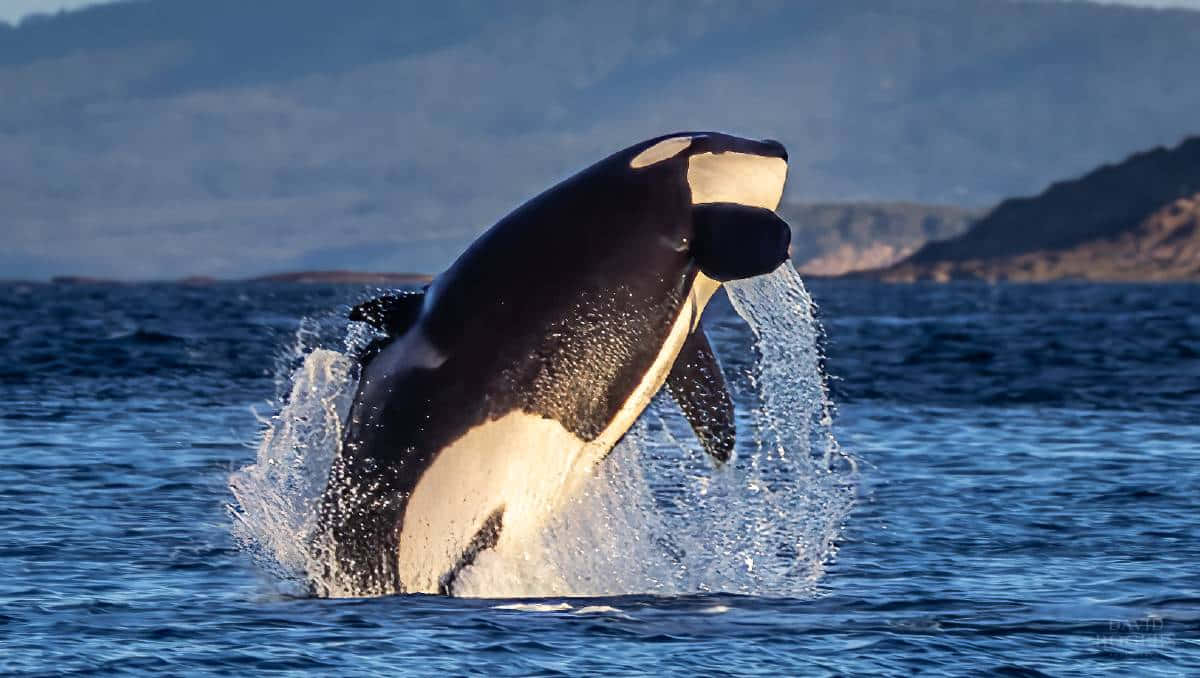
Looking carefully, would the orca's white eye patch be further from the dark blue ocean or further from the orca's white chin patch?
the dark blue ocean

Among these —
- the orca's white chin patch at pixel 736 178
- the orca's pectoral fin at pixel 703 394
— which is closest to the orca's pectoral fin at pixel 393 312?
the orca's pectoral fin at pixel 703 394

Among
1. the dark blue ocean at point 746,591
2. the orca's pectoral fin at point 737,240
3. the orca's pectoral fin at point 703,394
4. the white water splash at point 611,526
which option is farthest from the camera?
the orca's pectoral fin at point 703,394

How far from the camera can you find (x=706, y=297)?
13.7 meters

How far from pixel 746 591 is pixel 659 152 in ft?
11.7

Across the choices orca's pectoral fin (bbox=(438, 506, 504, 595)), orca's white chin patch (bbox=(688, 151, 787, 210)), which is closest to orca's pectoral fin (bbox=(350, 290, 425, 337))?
orca's pectoral fin (bbox=(438, 506, 504, 595))

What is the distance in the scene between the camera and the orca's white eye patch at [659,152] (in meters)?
13.3

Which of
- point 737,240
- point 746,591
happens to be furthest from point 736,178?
point 746,591

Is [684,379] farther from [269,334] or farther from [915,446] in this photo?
[269,334]

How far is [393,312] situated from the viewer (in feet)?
42.7

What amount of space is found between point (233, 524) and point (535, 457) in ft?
17.7

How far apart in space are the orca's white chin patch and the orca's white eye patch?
13 cm

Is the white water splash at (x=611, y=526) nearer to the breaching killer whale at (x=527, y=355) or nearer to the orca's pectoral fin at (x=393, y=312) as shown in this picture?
the breaching killer whale at (x=527, y=355)

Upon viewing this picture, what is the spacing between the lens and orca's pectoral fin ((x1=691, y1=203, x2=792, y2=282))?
13.1m

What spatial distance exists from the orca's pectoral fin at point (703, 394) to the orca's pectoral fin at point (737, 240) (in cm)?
66
